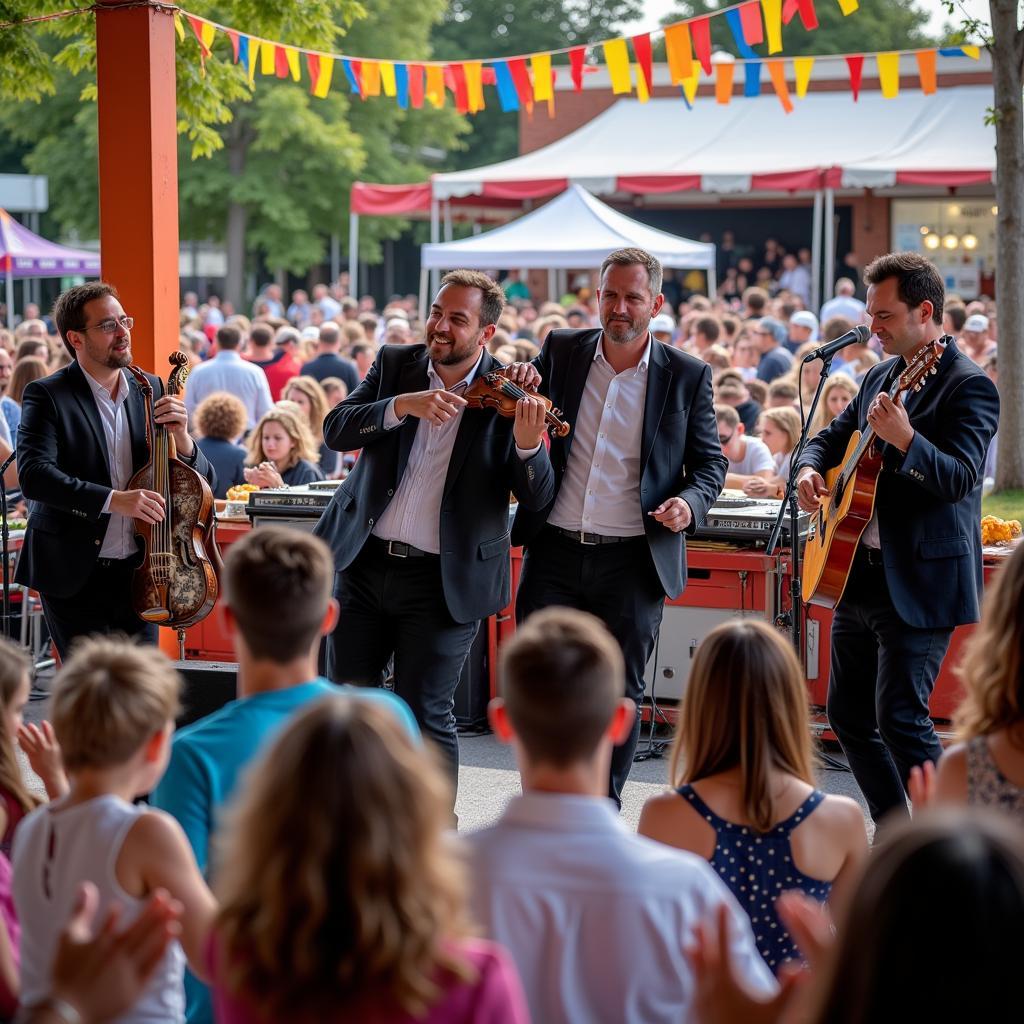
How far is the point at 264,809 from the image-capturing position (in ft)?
6.52

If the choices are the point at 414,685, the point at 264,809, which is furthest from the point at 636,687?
the point at 264,809

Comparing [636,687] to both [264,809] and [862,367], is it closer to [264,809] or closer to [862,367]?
[264,809]

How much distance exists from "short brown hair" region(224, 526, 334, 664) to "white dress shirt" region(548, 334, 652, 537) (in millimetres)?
2198

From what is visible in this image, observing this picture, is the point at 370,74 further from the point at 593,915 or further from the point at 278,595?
the point at 593,915

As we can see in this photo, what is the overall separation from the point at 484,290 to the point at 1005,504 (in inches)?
179

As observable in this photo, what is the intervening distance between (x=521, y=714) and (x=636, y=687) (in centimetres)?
279

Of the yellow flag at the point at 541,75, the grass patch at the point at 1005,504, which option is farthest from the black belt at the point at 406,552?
the yellow flag at the point at 541,75

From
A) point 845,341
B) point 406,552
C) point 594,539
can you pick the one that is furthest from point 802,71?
point 406,552

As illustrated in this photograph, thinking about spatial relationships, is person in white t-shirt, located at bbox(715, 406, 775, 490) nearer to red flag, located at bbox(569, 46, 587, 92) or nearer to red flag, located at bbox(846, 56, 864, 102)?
red flag, located at bbox(569, 46, 587, 92)

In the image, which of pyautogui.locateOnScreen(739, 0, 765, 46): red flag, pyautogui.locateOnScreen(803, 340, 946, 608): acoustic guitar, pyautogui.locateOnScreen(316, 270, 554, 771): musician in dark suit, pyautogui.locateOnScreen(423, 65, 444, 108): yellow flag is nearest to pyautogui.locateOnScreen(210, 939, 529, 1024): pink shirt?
pyautogui.locateOnScreen(316, 270, 554, 771): musician in dark suit

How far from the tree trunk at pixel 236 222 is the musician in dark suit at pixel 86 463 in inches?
1144

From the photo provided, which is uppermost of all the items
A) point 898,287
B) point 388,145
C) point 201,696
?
point 388,145

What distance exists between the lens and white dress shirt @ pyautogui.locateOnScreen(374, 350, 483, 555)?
511cm

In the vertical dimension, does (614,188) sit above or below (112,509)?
above
